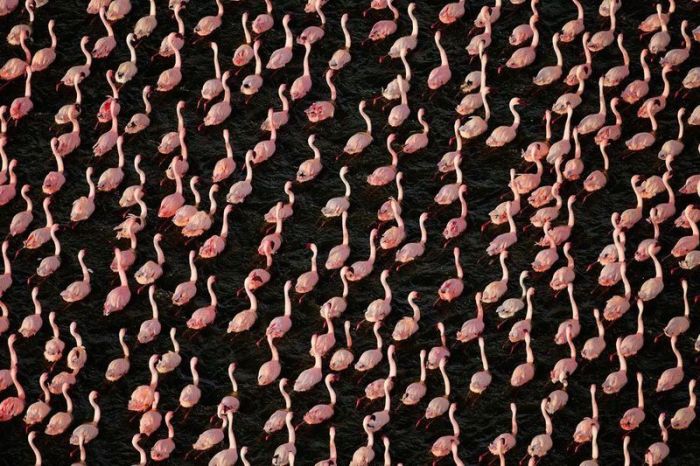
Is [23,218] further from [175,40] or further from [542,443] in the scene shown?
[542,443]

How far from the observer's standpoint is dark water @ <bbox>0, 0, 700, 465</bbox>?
0.89m

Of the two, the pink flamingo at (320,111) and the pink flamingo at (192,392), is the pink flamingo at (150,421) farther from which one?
the pink flamingo at (320,111)

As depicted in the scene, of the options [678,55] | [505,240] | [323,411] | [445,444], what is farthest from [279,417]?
[678,55]

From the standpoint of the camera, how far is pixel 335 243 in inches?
35.8

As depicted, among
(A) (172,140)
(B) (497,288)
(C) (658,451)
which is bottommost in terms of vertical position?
(C) (658,451)


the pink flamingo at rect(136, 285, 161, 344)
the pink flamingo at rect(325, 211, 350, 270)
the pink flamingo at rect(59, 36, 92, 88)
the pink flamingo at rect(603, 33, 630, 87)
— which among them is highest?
the pink flamingo at rect(59, 36, 92, 88)

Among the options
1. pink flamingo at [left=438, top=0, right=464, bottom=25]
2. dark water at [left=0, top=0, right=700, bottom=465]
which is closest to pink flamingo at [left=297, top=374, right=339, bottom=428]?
dark water at [left=0, top=0, right=700, bottom=465]

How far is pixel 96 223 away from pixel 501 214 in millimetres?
340


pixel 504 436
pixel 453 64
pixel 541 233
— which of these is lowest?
pixel 504 436

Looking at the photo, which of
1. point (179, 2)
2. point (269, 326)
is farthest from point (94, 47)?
point (269, 326)

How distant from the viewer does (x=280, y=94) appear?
0.92m

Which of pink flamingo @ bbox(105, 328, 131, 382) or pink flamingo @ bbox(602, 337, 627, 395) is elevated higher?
pink flamingo @ bbox(105, 328, 131, 382)

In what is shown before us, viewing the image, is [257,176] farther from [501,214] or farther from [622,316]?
[622,316]

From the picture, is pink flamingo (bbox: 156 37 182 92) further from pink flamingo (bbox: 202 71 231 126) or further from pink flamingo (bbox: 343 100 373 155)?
pink flamingo (bbox: 343 100 373 155)
